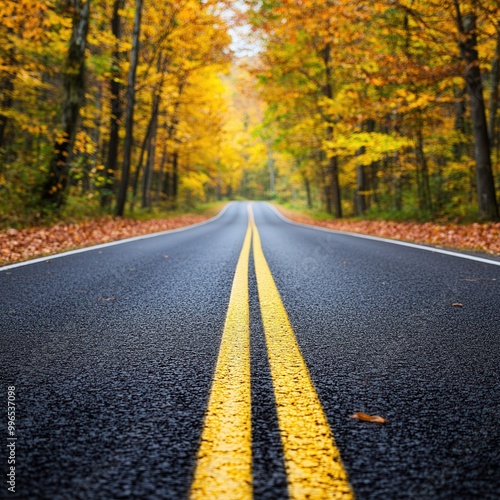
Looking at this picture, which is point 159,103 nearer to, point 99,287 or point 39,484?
point 99,287

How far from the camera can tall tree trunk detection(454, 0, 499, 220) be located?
9617mm

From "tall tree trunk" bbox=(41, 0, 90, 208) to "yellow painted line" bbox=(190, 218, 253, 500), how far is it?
10.5 m

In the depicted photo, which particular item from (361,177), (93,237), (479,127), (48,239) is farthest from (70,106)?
(361,177)

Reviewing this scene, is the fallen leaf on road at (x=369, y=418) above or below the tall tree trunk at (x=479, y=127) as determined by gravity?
below

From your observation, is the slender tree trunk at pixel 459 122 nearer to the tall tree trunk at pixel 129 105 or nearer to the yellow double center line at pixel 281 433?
the tall tree trunk at pixel 129 105

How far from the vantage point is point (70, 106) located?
1110 centimetres

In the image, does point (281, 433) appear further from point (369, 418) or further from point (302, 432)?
point (369, 418)

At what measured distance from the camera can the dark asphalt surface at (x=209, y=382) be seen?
1.04m

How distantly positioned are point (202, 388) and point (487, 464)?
98 centimetres

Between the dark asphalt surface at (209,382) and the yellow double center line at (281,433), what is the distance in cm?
3

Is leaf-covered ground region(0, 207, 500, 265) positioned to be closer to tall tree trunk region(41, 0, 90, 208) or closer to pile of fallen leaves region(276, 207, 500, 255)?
pile of fallen leaves region(276, 207, 500, 255)

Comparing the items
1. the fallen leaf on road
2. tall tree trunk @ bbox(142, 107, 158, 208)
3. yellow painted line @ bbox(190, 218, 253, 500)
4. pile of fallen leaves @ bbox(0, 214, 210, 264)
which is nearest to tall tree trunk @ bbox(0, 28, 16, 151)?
pile of fallen leaves @ bbox(0, 214, 210, 264)

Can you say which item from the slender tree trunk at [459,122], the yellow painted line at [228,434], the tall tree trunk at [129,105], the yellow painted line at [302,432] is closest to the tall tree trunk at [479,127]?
the slender tree trunk at [459,122]

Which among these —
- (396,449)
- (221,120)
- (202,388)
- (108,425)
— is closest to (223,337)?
(202,388)
